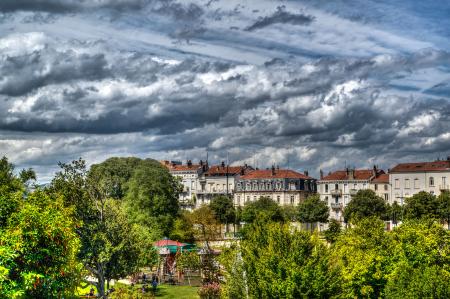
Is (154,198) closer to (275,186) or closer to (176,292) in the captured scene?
(176,292)

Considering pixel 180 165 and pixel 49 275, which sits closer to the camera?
pixel 49 275

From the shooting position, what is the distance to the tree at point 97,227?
2817 cm

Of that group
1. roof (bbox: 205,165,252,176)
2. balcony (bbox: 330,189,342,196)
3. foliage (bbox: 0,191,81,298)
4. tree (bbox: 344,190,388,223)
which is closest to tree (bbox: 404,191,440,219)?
tree (bbox: 344,190,388,223)

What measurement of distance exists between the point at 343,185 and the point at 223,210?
28.8 meters

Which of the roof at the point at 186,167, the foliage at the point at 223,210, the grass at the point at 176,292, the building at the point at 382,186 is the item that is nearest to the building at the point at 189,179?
the roof at the point at 186,167

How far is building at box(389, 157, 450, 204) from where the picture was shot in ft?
335

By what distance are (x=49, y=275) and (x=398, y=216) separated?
78.2 m

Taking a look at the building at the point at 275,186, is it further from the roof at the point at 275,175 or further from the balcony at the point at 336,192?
the balcony at the point at 336,192

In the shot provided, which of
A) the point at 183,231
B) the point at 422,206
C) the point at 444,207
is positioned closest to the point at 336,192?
the point at 444,207

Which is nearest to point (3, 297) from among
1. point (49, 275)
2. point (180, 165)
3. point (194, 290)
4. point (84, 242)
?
point (49, 275)

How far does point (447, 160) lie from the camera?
103750mm

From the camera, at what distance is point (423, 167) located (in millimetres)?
105125

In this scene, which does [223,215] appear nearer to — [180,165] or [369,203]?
[369,203]

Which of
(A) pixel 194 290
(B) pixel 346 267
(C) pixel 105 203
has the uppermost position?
(C) pixel 105 203
